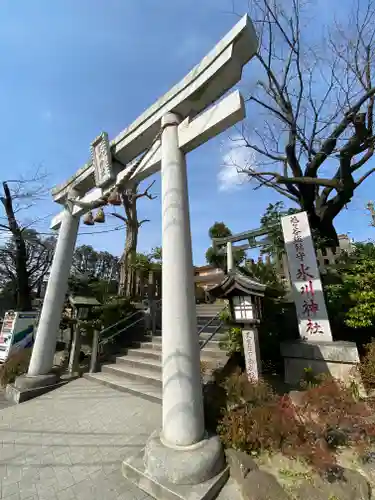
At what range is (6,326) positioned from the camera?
8.99m

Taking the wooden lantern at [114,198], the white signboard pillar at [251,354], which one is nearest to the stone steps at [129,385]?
the white signboard pillar at [251,354]

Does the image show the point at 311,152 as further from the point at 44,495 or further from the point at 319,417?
the point at 44,495

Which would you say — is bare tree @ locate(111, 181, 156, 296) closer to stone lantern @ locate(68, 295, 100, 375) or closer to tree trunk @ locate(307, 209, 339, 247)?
stone lantern @ locate(68, 295, 100, 375)

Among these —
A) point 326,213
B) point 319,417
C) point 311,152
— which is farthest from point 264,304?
point 311,152

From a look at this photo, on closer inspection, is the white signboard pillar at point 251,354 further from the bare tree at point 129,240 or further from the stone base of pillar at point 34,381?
the bare tree at point 129,240

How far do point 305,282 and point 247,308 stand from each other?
2029 millimetres

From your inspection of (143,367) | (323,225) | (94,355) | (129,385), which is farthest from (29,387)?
(323,225)

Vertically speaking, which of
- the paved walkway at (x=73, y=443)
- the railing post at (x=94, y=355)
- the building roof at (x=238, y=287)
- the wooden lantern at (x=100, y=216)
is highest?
the wooden lantern at (x=100, y=216)

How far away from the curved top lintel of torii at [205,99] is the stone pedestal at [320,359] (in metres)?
4.57

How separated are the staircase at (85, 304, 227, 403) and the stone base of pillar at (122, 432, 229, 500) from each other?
6.64ft

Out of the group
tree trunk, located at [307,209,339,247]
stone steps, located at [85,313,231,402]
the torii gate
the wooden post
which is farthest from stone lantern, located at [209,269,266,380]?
tree trunk, located at [307,209,339,247]

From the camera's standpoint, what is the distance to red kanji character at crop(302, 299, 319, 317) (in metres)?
5.32

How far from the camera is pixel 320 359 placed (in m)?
4.82

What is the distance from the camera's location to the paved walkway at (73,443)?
2.66 m
